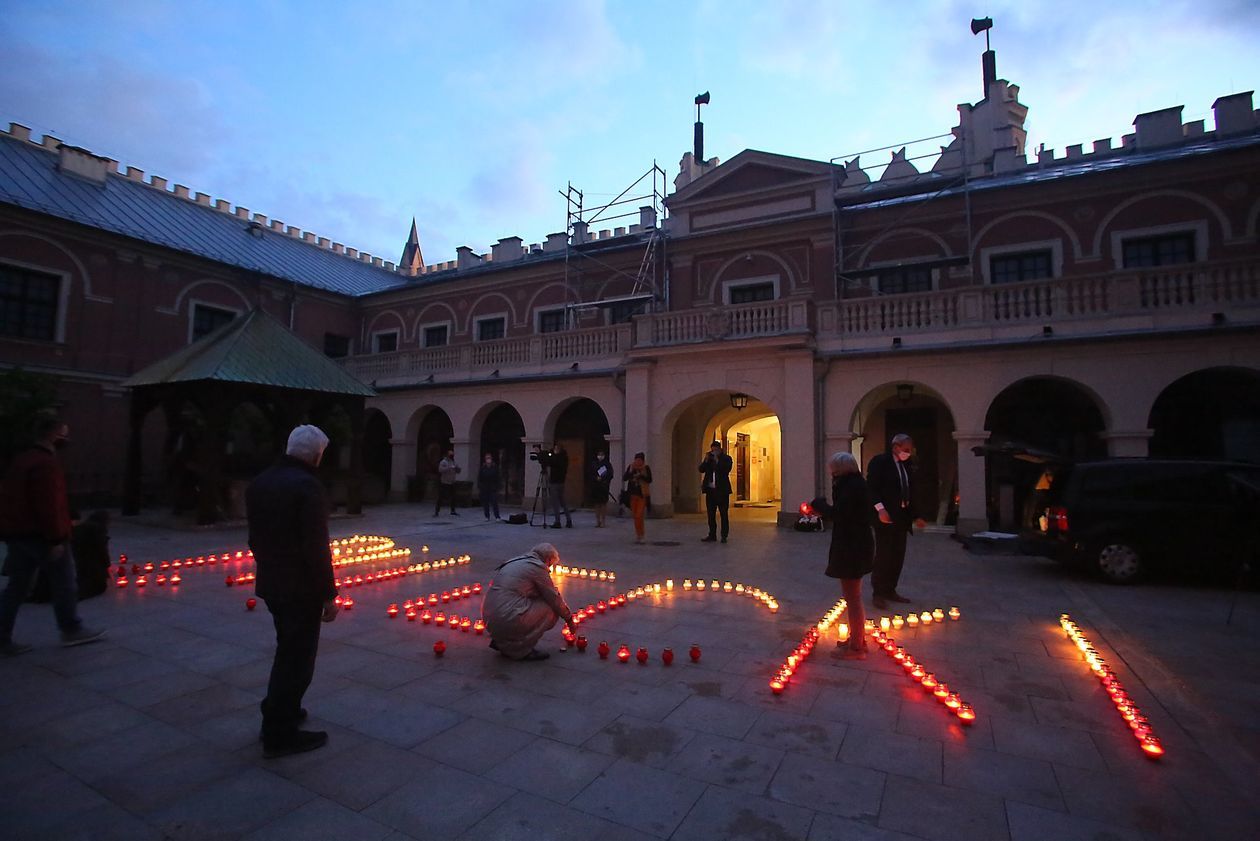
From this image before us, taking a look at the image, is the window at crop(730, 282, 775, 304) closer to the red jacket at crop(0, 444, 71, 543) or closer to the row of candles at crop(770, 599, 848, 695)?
the row of candles at crop(770, 599, 848, 695)

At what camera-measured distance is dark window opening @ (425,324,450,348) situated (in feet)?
85.2

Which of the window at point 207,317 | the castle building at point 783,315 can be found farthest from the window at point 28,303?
the window at point 207,317

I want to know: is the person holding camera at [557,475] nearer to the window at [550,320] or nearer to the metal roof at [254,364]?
the metal roof at [254,364]

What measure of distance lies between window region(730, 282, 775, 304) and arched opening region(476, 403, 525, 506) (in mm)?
8688

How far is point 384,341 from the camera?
2747 centimetres

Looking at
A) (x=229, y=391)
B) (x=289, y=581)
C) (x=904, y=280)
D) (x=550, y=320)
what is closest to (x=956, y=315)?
(x=904, y=280)

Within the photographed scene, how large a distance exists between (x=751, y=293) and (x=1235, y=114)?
43.2ft

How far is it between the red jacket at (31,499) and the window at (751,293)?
1712cm

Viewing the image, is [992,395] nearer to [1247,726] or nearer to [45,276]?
[1247,726]

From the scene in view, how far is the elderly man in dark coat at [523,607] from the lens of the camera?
5109 mm

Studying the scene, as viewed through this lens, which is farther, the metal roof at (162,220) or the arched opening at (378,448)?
the arched opening at (378,448)

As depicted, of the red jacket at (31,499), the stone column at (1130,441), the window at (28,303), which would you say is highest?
the window at (28,303)

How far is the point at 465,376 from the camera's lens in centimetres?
2144

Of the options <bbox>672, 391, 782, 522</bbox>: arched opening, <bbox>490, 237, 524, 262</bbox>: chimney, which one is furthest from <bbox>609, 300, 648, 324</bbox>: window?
<bbox>490, 237, 524, 262</bbox>: chimney
